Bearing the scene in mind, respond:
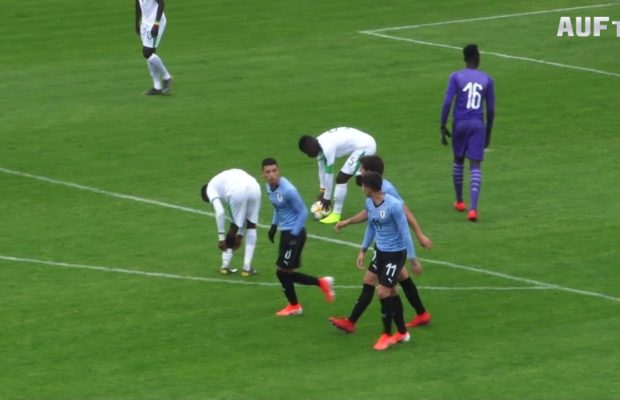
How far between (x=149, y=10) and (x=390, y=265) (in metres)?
16.5

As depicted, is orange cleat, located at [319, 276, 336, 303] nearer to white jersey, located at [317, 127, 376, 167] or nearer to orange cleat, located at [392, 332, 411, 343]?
orange cleat, located at [392, 332, 411, 343]

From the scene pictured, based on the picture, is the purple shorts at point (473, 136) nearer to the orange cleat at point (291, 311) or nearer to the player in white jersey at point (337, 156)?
the player in white jersey at point (337, 156)

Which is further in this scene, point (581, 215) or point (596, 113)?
point (596, 113)

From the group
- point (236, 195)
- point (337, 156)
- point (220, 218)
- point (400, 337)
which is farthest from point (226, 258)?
point (400, 337)

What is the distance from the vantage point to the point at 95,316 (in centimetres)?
1933

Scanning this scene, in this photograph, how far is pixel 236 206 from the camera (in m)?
20.6

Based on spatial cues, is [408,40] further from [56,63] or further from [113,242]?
[113,242]

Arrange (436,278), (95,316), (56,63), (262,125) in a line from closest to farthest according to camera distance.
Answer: (95,316) < (436,278) < (262,125) < (56,63)

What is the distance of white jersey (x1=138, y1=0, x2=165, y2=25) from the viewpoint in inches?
1288

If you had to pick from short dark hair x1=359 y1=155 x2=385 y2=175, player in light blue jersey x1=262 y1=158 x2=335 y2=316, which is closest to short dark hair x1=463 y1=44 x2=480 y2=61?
player in light blue jersey x1=262 y1=158 x2=335 y2=316

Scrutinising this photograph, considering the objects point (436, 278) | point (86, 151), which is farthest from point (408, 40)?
point (436, 278)

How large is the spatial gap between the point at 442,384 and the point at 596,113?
15766 mm

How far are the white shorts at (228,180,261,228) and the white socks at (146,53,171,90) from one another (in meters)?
12.0

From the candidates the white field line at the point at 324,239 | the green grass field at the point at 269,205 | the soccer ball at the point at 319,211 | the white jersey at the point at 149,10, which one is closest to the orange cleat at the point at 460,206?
the green grass field at the point at 269,205
